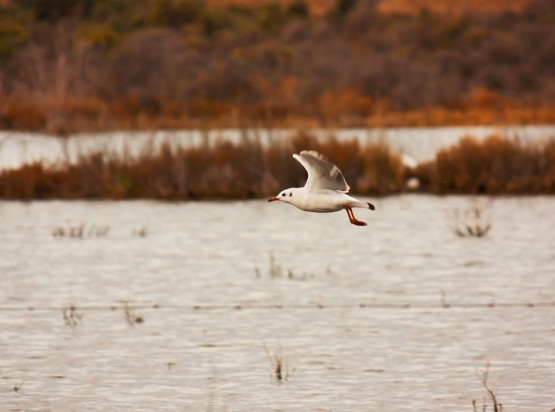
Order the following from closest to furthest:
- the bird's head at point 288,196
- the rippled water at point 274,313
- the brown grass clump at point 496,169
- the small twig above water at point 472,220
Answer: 1. the bird's head at point 288,196
2. the rippled water at point 274,313
3. the small twig above water at point 472,220
4. the brown grass clump at point 496,169

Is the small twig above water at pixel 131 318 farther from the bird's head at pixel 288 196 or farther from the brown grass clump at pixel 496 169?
the brown grass clump at pixel 496 169

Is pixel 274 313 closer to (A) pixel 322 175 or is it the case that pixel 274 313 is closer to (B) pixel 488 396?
(B) pixel 488 396

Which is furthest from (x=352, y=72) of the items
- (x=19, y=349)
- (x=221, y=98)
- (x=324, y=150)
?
(x=19, y=349)

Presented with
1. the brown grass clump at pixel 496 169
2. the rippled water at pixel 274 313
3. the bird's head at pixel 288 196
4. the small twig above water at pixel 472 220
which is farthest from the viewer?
the brown grass clump at pixel 496 169

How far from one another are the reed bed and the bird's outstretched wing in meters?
12.3

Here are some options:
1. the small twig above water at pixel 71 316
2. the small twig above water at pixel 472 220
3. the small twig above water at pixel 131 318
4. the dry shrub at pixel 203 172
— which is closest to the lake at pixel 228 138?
the dry shrub at pixel 203 172

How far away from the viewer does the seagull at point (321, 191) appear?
743 cm

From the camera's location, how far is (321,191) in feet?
25.0

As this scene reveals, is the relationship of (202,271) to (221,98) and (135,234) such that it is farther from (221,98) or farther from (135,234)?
(221,98)

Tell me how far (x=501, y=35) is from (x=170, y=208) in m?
32.2

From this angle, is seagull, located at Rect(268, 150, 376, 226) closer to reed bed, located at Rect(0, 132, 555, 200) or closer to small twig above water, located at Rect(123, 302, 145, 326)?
small twig above water, located at Rect(123, 302, 145, 326)

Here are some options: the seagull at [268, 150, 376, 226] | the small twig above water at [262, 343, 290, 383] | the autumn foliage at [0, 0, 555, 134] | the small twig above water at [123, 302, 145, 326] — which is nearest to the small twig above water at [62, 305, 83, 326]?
the small twig above water at [123, 302, 145, 326]

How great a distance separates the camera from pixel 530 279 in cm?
1361

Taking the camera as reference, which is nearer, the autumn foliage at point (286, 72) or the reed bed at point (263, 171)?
the reed bed at point (263, 171)
